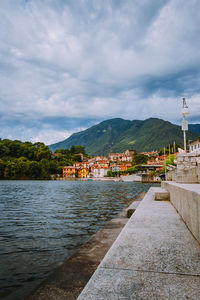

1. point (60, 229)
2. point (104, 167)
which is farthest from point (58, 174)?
point (60, 229)

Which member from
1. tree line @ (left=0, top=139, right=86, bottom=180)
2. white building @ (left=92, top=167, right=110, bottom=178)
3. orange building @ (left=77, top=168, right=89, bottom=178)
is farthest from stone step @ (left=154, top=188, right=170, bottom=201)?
orange building @ (left=77, top=168, right=89, bottom=178)

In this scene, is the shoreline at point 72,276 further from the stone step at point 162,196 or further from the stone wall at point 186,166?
the stone wall at point 186,166

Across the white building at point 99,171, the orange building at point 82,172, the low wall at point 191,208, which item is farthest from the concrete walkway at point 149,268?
the orange building at point 82,172

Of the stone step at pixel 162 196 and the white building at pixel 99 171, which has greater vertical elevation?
the stone step at pixel 162 196

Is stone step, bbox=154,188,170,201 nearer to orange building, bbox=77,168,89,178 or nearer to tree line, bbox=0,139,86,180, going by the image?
tree line, bbox=0,139,86,180

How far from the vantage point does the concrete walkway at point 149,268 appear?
1997 millimetres

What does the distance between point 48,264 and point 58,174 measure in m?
154

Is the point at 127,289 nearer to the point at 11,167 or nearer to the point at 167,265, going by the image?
the point at 167,265

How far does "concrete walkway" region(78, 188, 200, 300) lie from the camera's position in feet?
6.55

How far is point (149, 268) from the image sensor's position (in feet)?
8.46

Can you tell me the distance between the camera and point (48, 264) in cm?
537

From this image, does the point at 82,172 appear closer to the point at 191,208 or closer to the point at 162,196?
the point at 162,196

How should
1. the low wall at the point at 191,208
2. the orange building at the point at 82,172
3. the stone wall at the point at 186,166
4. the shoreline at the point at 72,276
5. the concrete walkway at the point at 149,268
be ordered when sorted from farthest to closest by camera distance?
the orange building at the point at 82,172 → the stone wall at the point at 186,166 → the low wall at the point at 191,208 → the shoreline at the point at 72,276 → the concrete walkway at the point at 149,268

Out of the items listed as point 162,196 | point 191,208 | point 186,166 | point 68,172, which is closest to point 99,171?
point 68,172
